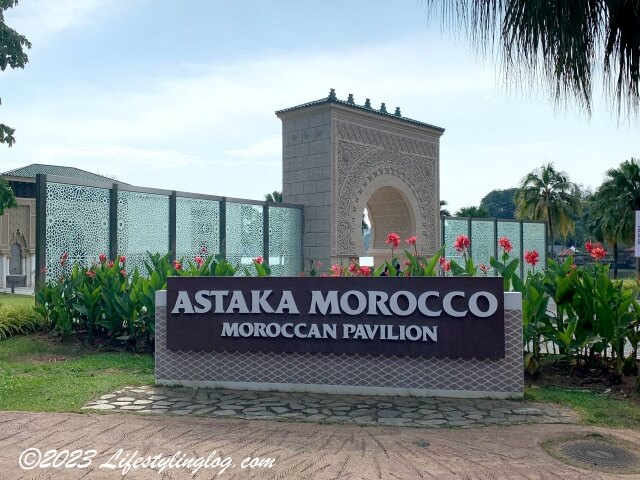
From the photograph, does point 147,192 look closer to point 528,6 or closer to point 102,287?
point 102,287

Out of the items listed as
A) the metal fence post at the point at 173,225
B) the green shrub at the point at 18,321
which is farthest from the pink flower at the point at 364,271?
the metal fence post at the point at 173,225

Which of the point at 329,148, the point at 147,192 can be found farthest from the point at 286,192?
the point at 147,192

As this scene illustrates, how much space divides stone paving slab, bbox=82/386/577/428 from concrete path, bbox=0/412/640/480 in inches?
8.7

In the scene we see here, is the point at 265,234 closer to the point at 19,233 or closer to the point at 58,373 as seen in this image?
the point at 58,373

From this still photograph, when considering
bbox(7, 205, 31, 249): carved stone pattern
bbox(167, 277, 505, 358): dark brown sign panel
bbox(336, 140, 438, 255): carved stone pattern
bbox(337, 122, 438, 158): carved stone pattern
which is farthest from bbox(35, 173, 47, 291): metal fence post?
bbox(7, 205, 31, 249): carved stone pattern

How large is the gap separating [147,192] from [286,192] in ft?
16.4

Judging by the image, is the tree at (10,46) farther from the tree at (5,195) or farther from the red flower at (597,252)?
the red flower at (597,252)

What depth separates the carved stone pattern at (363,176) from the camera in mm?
16078

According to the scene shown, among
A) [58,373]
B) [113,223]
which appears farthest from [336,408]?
[113,223]

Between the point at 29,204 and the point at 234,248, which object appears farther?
the point at 29,204

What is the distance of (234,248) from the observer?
46.6 ft

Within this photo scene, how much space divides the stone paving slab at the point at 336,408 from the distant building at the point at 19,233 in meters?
24.8

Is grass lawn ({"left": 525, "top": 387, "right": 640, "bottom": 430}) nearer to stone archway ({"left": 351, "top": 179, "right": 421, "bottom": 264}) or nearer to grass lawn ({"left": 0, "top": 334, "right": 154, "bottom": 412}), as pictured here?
grass lawn ({"left": 0, "top": 334, "right": 154, "bottom": 412})

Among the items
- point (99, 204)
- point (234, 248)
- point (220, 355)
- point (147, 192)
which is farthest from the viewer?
point (234, 248)
